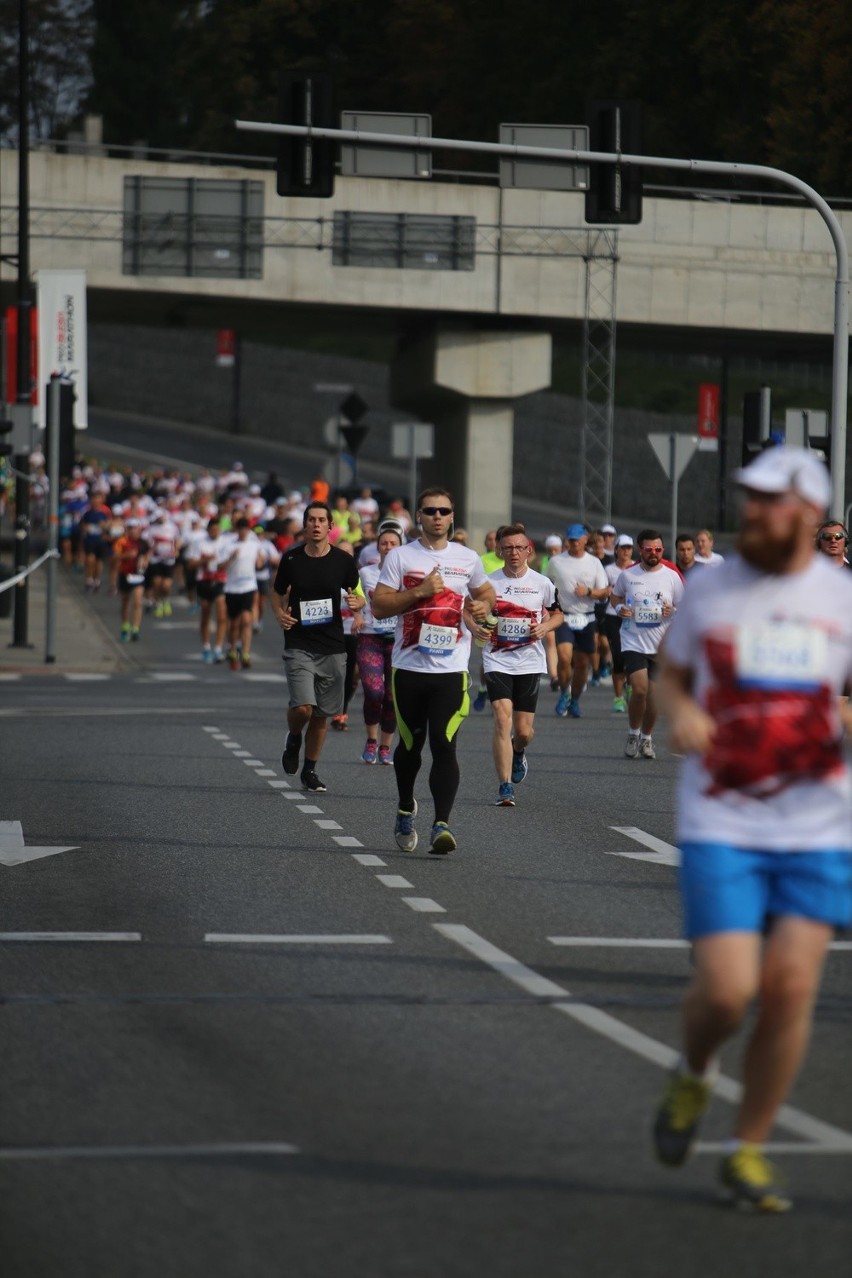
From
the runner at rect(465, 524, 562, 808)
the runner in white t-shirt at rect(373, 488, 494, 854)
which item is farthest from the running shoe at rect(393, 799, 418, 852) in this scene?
the runner at rect(465, 524, 562, 808)

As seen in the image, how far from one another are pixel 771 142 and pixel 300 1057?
182ft

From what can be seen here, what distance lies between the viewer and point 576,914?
11.3m

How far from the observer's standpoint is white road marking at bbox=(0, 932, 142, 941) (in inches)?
413

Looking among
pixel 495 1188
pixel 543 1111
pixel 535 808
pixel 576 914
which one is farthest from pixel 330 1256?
pixel 535 808

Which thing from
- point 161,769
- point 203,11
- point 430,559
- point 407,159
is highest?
point 203,11

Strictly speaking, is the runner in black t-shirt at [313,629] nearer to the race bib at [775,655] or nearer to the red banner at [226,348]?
the race bib at [775,655]

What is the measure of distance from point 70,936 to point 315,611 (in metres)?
7.04

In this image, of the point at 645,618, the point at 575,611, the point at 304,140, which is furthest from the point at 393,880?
the point at 575,611

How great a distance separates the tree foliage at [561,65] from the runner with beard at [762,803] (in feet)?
179

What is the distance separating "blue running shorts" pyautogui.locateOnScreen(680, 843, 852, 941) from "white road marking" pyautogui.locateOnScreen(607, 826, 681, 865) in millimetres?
7010

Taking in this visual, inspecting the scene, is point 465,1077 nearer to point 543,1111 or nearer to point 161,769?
point 543,1111

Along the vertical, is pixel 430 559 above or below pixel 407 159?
below

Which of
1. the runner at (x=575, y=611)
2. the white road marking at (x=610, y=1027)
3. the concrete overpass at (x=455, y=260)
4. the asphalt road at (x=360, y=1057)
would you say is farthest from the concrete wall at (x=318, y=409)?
the white road marking at (x=610, y=1027)

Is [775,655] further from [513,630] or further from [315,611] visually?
[315,611]
